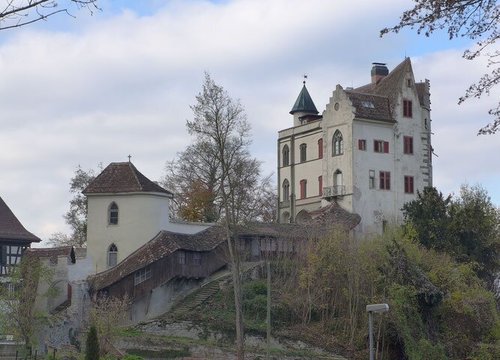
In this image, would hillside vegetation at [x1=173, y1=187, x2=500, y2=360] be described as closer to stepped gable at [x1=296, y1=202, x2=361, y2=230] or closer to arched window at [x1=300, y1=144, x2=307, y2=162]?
stepped gable at [x1=296, y1=202, x2=361, y2=230]

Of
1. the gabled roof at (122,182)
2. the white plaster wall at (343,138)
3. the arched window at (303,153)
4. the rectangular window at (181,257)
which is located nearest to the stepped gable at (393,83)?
the white plaster wall at (343,138)

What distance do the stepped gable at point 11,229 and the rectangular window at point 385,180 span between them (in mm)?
23884

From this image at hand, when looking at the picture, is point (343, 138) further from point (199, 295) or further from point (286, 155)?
point (199, 295)

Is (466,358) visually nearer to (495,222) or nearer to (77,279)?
(495,222)

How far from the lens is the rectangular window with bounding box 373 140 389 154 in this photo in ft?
208

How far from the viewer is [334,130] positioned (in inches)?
2525

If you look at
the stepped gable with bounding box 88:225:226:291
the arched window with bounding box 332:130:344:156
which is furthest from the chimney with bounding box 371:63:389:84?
the stepped gable with bounding box 88:225:226:291

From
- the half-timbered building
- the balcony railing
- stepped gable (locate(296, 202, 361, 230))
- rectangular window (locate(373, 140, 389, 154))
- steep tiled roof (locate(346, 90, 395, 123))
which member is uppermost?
steep tiled roof (locate(346, 90, 395, 123))

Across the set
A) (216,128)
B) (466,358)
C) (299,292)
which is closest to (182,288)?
(299,292)

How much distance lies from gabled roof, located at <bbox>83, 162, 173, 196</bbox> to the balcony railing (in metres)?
15.9

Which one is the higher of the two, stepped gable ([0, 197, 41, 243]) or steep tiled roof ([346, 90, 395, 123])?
steep tiled roof ([346, 90, 395, 123])

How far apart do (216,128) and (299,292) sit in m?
9.84

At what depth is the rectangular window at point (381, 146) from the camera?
6350cm

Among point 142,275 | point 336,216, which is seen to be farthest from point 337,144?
point 142,275
